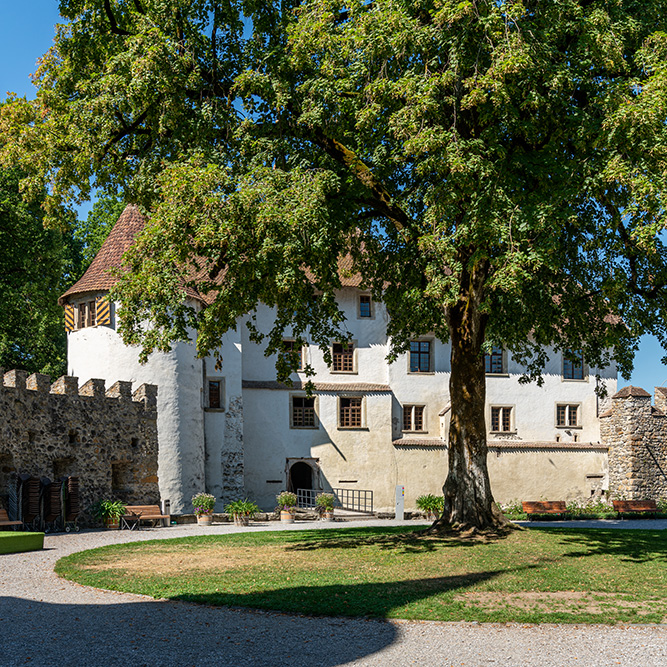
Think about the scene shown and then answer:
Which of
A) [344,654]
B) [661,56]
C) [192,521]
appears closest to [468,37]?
[661,56]

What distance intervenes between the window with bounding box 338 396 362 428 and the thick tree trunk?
18658 mm

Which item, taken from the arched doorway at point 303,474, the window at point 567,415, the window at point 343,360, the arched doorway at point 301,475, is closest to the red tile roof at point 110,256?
the window at point 343,360

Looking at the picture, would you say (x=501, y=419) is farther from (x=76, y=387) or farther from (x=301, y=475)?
(x=76, y=387)

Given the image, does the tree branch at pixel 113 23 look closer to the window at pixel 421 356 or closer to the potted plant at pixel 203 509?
the potted plant at pixel 203 509

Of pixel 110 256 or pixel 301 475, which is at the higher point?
pixel 110 256

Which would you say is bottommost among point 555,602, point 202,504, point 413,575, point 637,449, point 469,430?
point 202,504

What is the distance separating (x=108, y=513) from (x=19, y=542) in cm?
775

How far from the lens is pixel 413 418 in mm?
36156

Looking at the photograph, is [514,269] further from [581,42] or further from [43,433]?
[43,433]

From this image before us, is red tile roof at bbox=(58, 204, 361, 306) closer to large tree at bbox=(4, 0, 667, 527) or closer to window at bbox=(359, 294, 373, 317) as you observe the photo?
window at bbox=(359, 294, 373, 317)

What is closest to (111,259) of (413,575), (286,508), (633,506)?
(286,508)

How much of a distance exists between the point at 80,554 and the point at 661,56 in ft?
44.8

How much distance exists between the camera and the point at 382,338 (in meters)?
36.2

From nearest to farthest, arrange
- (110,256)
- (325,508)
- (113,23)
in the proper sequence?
(113,23), (325,508), (110,256)
